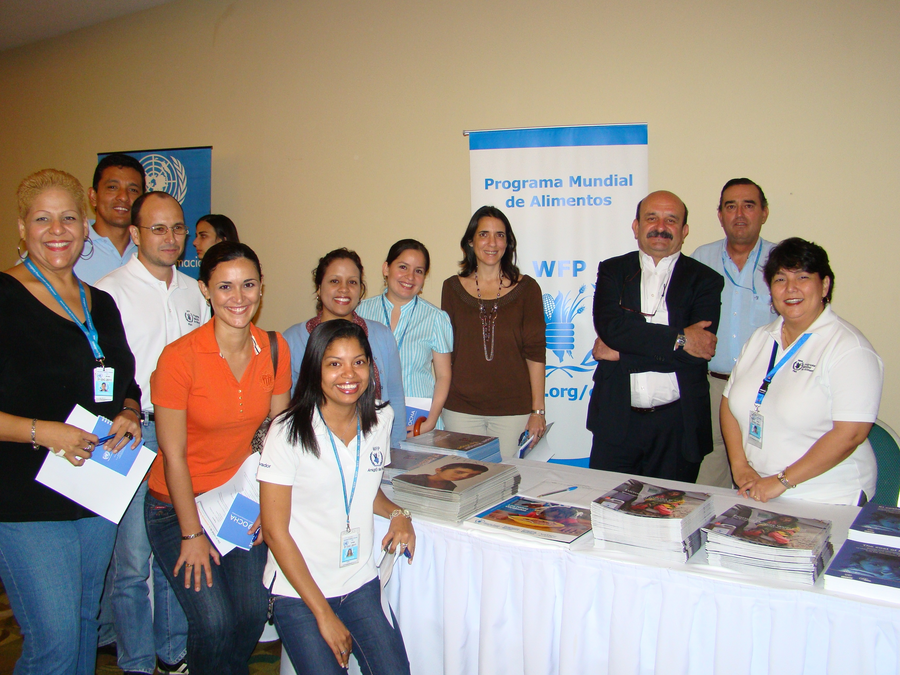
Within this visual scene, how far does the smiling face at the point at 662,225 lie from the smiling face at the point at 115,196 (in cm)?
253

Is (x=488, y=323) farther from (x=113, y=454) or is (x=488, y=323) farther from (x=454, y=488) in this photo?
(x=113, y=454)

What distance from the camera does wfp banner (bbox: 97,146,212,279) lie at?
4.89 meters

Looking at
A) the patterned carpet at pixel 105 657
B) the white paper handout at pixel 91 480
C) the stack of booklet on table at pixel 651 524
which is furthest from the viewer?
the patterned carpet at pixel 105 657

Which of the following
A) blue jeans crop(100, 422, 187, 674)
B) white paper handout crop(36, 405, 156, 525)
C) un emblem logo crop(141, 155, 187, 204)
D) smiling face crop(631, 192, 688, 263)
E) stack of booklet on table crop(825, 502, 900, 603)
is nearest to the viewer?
stack of booklet on table crop(825, 502, 900, 603)

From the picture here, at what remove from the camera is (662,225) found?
2779mm

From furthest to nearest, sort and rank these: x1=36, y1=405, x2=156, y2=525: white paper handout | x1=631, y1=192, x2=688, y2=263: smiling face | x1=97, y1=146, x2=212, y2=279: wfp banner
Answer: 1. x1=97, y1=146, x2=212, y2=279: wfp banner
2. x1=631, y1=192, x2=688, y2=263: smiling face
3. x1=36, y1=405, x2=156, y2=525: white paper handout

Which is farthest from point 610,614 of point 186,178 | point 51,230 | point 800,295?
point 186,178

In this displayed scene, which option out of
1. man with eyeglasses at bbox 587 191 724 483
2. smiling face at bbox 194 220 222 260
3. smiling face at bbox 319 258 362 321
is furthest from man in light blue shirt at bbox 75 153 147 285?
man with eyeglasses at bbox 587 191 724 483

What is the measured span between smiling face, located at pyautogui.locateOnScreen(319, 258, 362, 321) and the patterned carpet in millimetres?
1488

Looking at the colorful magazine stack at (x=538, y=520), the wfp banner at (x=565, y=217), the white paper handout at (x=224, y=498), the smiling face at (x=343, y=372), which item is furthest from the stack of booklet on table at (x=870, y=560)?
the wfp banner at (x=565, y=217)

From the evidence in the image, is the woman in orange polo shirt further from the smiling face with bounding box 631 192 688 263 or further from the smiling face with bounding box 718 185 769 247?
the smiling face with bounding box 718 185 769 247

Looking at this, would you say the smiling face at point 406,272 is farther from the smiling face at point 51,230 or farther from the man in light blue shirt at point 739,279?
the man in light blue shirt at point 739,279

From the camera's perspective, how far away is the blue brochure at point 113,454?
68.5 inches

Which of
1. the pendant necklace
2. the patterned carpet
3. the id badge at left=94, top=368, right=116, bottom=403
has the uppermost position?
the pendant necklace
